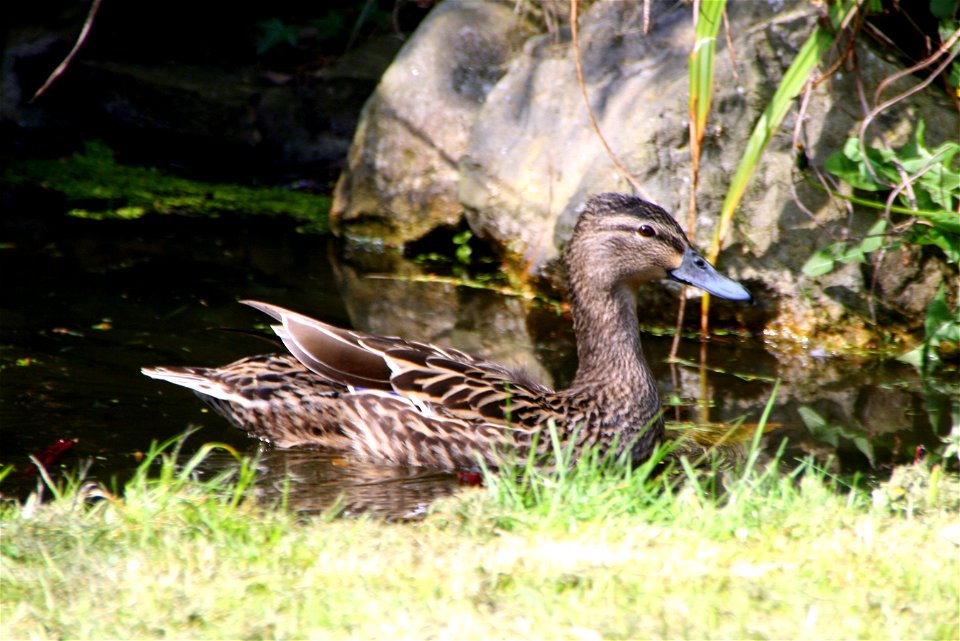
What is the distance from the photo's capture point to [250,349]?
7047mm

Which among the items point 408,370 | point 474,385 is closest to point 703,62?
point 474,385

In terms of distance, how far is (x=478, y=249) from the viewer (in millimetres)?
9531

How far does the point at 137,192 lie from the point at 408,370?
5820 millimetres

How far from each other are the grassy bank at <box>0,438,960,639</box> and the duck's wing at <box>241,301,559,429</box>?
58.0 inches

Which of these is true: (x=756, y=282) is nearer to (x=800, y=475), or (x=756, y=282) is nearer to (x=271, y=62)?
(x=800, y=475)

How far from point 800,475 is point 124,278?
4679 millimetres

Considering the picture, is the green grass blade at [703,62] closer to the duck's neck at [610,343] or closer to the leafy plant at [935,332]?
the duck's neck at [610,343]

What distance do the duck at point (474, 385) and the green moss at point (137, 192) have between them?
14.6 feet

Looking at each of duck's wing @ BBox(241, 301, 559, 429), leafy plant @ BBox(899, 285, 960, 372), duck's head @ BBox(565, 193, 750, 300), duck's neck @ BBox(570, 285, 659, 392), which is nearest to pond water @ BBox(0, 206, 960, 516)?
leafy plant @ BBox(899, 285, 960, 372)

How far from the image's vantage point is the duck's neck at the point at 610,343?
5840 millimetres

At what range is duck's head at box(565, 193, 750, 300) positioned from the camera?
601 cm

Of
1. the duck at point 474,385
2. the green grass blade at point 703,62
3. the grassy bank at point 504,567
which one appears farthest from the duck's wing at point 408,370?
the green grass blade at point 703,62

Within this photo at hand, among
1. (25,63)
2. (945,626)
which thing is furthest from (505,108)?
(945,626)

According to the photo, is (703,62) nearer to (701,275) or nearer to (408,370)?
(701,275)
